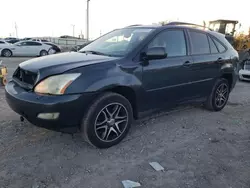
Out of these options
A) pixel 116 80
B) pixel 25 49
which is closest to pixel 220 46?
pixel 116 80

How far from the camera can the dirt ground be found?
2.60 metres

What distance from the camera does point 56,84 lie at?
2805 millimetres

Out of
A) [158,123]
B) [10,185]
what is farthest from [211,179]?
[10,185]

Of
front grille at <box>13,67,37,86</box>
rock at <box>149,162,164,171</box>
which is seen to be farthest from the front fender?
rock at <box>149,162,164,171</box>

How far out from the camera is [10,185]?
2455 mm

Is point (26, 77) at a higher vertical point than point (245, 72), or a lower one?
higher

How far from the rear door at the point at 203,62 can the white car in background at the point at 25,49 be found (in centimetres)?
1671

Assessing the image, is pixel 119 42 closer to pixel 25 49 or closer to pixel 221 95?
pixel 221 95

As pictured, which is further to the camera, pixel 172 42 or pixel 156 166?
pixel 172 42

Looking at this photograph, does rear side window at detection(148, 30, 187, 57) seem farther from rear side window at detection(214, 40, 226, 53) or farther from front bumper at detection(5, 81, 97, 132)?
front bumper at detection(5, 81, 97, 132)

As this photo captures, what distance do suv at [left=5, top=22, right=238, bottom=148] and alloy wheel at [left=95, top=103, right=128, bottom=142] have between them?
0.04 ft

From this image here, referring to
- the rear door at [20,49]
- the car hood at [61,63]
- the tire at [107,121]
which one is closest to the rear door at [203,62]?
the tire at [107,121]

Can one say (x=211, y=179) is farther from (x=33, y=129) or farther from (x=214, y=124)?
(x=33, y=129)

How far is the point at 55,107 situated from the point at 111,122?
84 cm
